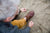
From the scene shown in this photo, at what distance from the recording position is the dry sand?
1632mm

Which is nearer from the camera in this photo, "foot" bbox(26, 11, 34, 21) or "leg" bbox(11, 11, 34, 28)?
"leg" bbox(11, 11, 34, 28)

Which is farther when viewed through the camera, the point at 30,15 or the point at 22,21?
the point at 30,15

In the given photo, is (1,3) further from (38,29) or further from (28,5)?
(28,5)

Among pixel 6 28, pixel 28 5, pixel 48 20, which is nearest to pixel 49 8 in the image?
pixel 48 20

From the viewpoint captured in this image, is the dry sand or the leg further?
the dry sand

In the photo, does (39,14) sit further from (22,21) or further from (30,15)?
(22,21)

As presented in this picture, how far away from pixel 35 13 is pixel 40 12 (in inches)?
3.5

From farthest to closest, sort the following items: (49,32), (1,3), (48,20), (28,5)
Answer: (28,5) → (48,20) → (49,32) → (1,3)

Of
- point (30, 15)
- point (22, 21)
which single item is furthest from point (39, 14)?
Answer: point (22, 21)

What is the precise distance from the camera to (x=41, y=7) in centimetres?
190

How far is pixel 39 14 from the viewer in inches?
71.1

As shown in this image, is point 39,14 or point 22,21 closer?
point 22,21

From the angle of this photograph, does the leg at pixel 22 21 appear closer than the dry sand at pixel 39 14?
Yes

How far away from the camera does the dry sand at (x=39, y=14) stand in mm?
1632
